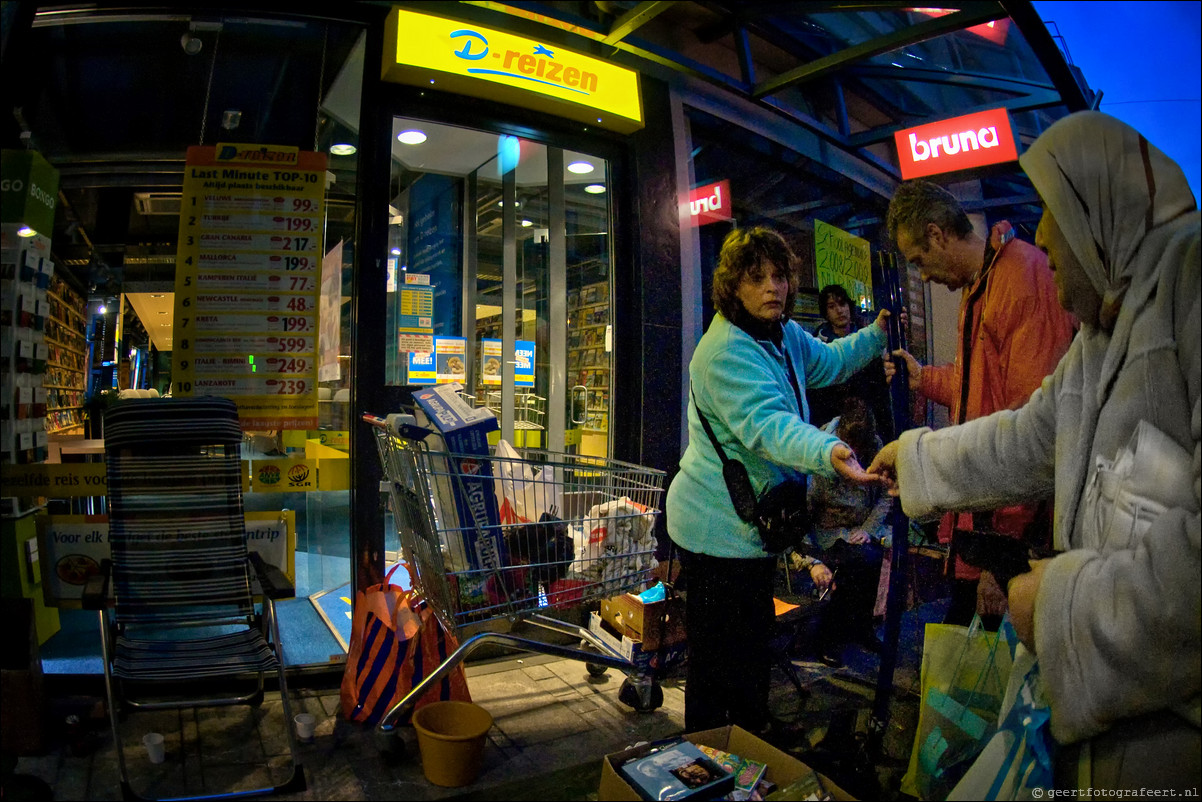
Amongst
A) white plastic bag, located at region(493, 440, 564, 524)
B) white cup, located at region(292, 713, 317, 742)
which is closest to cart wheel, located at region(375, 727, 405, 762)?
white cup, located at region(292, 713, 317, 742)

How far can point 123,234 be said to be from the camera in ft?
10.8

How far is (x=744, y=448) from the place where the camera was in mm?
2314

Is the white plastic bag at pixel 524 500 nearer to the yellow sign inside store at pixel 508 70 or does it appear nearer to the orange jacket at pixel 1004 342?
the orange jacket at pixel 1004 342

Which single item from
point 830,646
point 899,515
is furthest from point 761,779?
point 899,515

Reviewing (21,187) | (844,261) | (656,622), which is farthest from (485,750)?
(21,187)

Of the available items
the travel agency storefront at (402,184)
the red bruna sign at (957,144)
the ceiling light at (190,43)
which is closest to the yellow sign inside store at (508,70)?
the travel agency storefront at (402,184)

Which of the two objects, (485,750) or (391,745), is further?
(485,750)

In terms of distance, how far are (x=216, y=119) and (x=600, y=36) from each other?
2168mm

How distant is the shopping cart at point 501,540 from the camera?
2.44 m

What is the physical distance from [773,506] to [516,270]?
286 centimetres

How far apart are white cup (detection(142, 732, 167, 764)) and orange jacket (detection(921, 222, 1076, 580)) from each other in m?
2.82

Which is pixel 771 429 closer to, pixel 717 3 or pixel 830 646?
pixel 830 646

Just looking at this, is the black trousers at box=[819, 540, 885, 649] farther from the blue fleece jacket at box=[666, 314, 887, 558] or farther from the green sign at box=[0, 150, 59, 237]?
the green sign at box=[0, 150, 59, 237]

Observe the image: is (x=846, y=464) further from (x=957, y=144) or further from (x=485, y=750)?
(x=485, y=750)
